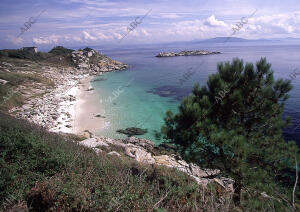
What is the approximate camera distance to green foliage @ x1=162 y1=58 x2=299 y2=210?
5762 mm

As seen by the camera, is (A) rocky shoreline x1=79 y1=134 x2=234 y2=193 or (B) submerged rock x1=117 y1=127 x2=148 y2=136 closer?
(A) rocky shoreline x1=79 y1=134 x2=234 y2=193

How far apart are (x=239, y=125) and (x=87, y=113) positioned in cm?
2365

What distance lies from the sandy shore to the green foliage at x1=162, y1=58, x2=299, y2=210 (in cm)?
1654

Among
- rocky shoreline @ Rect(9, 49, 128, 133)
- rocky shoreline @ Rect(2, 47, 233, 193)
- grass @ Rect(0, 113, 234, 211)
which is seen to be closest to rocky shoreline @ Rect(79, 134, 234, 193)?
rocky shoreline @ Rect(2, 47, 233, 193)

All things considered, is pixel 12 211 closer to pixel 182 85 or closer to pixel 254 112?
pixel 254 112

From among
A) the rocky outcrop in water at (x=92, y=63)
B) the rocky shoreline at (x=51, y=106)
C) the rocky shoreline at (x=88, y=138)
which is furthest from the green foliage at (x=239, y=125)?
the rocky outcrop in water at (x=92, y=63)

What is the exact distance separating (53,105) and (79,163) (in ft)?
87.2

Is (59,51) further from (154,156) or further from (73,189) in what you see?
(73,189)

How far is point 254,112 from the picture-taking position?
647 centimetres

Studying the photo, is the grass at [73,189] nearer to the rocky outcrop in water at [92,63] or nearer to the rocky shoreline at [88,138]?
the rocky shoreline at [88,138]

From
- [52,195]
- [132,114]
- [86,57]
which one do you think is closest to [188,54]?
[86,57]

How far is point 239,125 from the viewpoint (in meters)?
6.57

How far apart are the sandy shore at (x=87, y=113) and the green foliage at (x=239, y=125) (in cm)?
1654

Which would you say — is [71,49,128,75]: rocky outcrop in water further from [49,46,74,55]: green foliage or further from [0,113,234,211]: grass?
[0,113,234,211]: grass
